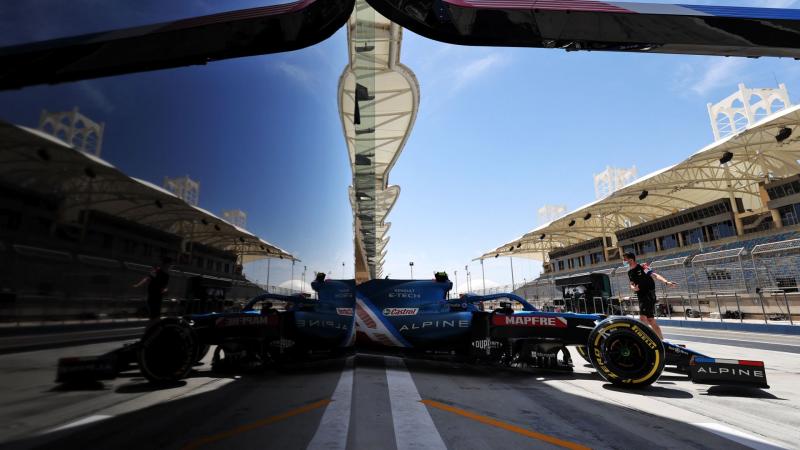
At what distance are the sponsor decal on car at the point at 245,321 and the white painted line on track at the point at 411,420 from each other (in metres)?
1.07

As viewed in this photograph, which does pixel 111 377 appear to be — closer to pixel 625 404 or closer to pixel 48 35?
pixel 48 35

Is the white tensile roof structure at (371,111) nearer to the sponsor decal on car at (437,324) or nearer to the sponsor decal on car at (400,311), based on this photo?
the sponsor decal on car at (400,311)

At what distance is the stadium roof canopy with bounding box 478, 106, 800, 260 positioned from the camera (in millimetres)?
21812

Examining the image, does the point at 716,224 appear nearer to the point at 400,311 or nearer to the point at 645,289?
the point at 645,289

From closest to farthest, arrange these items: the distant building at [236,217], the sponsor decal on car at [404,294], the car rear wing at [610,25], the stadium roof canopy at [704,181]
Result: the distant building at [236,217] → the car rear wing at [610,25] → the sponsor decal on car at [404,294] → the stadium roof canopy at [704,181]

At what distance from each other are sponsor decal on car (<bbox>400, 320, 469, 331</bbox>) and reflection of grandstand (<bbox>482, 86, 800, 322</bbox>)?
9544 millimetres

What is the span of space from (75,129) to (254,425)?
140 centimetres

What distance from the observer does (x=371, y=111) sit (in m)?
5.00

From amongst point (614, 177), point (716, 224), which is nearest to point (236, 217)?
point (716, 224)

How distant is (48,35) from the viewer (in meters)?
0.79

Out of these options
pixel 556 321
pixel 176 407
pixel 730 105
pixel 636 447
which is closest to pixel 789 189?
pixel 730 105

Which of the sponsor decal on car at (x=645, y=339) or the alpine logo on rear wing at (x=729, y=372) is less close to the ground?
the sponsor decal on car at (x=645, y=339)

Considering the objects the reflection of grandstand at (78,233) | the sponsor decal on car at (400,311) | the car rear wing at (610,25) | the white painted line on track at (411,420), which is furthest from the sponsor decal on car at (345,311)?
the car rear wing at (610,25)

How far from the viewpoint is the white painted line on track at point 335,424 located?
4.96 feet
